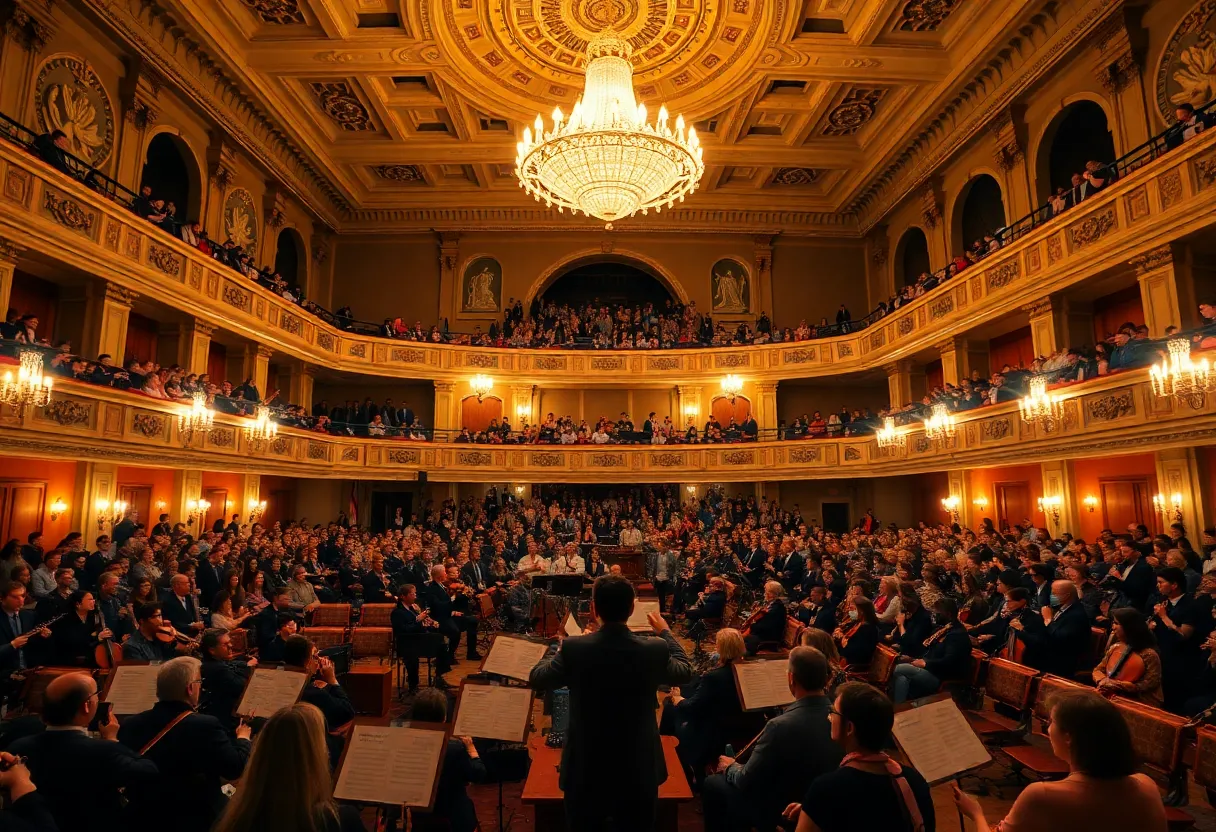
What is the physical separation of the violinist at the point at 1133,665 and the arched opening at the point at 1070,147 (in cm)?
1322

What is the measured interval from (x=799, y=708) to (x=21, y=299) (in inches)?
578

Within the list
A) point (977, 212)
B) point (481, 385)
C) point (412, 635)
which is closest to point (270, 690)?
point (412, 635)

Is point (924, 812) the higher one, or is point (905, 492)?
point (905, 492)

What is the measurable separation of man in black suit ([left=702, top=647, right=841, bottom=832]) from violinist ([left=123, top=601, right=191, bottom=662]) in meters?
5.10

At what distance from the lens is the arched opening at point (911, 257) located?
21.3 meters

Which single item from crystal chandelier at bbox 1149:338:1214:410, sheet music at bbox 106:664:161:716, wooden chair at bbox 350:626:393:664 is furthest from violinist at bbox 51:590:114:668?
crystal chandelier at bbox 1149:338:1214:410

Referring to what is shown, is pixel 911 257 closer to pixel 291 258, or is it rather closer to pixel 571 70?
pixel 571 70

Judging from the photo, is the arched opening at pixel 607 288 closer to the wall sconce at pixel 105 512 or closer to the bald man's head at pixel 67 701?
the wall sconce at pixel 105 512

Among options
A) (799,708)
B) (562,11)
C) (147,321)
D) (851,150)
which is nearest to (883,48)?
(851,150)

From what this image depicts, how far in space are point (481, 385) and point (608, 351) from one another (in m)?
4.20

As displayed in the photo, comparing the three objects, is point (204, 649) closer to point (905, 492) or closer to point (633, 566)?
point (633, 566)

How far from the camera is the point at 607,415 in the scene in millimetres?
24031

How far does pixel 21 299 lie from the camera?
12.1 metres

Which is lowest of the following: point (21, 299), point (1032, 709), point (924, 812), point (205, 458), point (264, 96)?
point (1032, 709)
